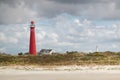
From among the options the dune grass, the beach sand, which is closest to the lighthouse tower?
the dune grass

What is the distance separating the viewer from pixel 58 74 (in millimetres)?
37938

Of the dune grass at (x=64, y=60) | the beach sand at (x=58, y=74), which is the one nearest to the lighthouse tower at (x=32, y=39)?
the dune grass at (x=64, y=60)

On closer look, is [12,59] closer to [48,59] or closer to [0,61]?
[0,61]

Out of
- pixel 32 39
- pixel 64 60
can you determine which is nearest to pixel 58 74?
pixel 64 60

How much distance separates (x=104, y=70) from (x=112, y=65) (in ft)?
12.7

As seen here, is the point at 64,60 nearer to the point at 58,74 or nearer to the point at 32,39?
the point at 32,39

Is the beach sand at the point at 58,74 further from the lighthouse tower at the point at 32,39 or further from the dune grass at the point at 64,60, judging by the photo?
the lighthouse tower at the point at 32,39

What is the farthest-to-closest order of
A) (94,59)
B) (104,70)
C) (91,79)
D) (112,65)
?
1. (94,59)
2. (112,65)
3. (104,70)
4. (91,79)

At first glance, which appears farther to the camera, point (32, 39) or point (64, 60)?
point (32, 39)

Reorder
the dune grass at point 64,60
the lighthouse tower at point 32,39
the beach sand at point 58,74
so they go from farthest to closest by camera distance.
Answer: the lighthouse tower at point 32,39 → the dune grass at point 64,60 → the beach sand at point 58,74

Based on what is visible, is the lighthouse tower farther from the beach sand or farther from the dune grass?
the beach sand

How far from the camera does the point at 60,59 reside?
50500mm

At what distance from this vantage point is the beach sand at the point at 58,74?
34.3 meters

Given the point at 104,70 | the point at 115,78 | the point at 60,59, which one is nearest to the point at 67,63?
the point at 60,59
